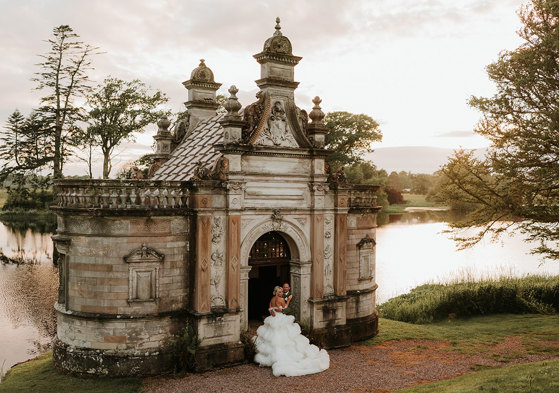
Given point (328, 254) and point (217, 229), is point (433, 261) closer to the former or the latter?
point (328, 254)

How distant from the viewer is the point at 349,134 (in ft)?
137

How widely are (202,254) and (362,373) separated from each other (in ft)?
17.7

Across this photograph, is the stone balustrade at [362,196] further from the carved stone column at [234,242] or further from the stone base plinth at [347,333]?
the carved stone column at [234,242]

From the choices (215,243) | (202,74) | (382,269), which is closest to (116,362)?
(215,243)

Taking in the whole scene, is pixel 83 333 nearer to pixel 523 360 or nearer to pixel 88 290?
pixel 88 290

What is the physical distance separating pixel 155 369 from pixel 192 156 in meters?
7.18

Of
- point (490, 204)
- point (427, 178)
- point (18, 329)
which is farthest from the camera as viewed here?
point (427, 178)

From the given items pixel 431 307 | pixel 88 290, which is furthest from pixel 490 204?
pixel 88 290

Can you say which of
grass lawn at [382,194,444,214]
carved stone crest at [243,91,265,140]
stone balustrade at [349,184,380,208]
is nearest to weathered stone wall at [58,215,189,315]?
carved stone crest at [243,91,265,140]

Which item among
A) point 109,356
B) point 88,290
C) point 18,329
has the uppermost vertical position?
point 88,290

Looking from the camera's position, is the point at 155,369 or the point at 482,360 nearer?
the point at 155,369

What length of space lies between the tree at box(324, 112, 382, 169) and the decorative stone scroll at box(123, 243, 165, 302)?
2976cm

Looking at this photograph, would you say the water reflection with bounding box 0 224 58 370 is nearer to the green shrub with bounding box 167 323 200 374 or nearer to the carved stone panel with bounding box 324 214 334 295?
the green shrub with bounding box 167 323 200 374

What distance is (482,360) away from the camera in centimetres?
1454
